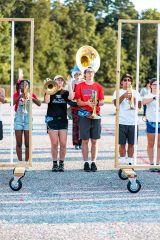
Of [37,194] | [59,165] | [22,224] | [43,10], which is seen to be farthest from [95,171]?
[43,10]

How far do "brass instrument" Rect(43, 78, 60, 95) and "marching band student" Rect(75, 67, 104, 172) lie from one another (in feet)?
1.26

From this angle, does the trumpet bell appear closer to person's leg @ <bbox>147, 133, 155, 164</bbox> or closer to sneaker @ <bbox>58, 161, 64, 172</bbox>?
person's leg @ <bbox>147, 133, 155, 164</bbox>

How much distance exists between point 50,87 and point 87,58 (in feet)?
9.75

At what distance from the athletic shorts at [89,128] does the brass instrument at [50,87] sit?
711 mm

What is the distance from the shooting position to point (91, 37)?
263 feet

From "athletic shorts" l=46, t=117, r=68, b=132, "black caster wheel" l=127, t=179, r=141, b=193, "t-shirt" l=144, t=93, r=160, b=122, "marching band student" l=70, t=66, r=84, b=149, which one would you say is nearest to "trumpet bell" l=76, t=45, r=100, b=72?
"marching band student" l=70, t=66, r=84, b=149

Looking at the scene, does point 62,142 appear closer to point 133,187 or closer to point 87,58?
point 133,187

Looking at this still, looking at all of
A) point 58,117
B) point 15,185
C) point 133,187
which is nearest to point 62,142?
point 58,117

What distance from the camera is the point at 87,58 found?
12516 millimetres

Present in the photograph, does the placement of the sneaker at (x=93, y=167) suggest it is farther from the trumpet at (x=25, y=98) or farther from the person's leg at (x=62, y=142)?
the trumpet at (x=25, y=98)

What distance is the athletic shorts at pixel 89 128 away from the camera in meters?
9.93

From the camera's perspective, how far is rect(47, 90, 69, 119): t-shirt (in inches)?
388

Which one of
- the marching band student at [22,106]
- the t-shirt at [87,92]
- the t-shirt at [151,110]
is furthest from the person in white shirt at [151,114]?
the marching band student at [22,106]

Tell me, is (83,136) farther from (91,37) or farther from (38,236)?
(91,37)
